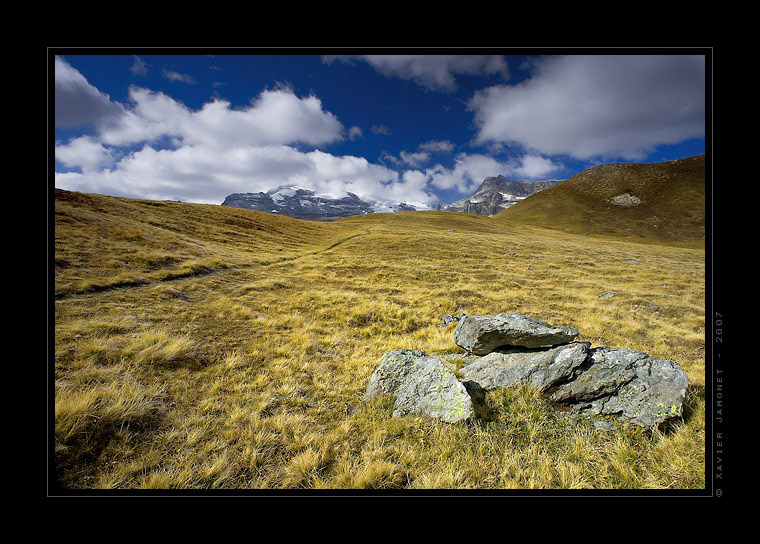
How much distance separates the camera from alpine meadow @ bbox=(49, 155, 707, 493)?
114 inches

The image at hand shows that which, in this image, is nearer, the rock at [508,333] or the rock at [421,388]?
the rock at [421,388]

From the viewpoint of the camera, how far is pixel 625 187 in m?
83.9

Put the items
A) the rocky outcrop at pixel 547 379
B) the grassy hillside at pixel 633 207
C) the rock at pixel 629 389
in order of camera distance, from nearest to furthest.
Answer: the rock at pixel 629 389, the rocky outcrop at pixel 547 379, the grassy hillside at pixel 633 207

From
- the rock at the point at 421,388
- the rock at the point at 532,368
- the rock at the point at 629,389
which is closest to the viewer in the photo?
the rock at the point at 629,389

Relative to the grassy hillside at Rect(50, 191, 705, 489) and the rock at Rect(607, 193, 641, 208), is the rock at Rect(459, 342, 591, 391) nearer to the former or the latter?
the grassy hillside at Rect(50, 191, 705, 489)

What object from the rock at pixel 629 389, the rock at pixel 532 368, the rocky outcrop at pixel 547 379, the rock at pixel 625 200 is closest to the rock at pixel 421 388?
the rocky outcrop at pixel 547 379

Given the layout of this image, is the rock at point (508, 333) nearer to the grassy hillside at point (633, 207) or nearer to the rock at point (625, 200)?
the grassy hillside at point (633, 207)

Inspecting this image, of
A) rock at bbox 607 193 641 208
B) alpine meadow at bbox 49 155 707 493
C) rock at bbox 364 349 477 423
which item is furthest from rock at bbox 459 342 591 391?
rock at bbox 607 193 641 208

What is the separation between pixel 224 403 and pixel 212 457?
4.31 ft

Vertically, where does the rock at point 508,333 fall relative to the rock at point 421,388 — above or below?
above

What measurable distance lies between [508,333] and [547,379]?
1355 millimetres

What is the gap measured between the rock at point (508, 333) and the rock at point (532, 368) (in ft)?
0.95

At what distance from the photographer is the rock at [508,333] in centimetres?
530

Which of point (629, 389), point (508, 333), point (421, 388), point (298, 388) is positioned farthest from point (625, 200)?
point (298, 388)
